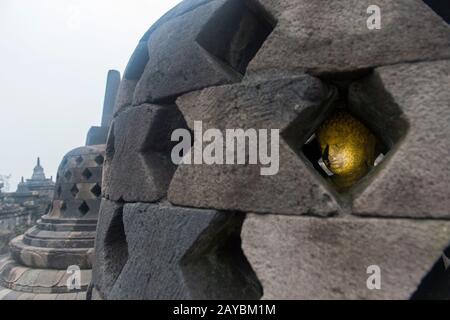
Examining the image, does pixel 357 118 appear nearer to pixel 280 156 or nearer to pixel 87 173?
pixel 280 156

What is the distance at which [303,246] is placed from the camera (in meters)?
0.94

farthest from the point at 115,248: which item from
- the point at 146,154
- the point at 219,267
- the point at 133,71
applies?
the point at 133,71

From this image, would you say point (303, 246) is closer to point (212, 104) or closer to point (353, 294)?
point (353, 294)

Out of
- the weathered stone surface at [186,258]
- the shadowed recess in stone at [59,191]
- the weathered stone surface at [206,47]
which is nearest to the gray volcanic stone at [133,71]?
the weathered stone surface at [206,47]

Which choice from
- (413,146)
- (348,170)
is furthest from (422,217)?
(348,170)

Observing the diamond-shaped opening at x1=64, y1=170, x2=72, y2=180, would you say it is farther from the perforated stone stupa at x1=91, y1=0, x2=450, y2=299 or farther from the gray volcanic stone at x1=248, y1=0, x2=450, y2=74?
the gray volcanic stone at x1=248, y1=0, x2=450, y2=74

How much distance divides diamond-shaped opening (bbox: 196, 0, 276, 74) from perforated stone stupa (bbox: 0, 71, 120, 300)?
344 cm

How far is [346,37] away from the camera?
3.16 feet

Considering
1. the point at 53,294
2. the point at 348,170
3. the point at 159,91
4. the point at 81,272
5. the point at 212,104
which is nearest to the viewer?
the point at 212,104

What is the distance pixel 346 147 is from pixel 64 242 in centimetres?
388

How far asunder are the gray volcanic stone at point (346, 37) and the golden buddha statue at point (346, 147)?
430mm

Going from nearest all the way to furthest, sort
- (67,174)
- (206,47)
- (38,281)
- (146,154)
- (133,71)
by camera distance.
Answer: (206,47) < (146,154) < (133,71) < (38,281) < (67,174)

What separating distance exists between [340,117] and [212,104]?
63cm

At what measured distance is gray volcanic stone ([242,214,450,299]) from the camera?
81 cm
